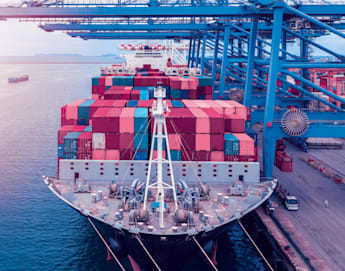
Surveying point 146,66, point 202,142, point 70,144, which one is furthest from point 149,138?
point 146,66

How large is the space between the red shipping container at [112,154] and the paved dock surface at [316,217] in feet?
32.6

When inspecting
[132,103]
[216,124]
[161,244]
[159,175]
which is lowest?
[161,244]

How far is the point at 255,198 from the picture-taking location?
18.8m

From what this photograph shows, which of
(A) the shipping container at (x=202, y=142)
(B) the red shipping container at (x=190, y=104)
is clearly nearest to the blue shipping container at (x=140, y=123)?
(A) the shipping container at (x=202, y=142)

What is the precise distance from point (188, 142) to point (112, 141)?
4349 mm

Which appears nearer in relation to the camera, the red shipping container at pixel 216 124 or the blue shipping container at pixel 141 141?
the blue shipping container at pixel 141 141

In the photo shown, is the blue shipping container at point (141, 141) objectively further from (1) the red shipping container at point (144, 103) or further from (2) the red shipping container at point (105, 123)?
(1) the red shipping container at point (144, 103)

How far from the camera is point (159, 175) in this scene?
15.9 m

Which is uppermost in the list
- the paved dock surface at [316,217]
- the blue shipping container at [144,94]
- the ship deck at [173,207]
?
the blue shipping container at [144,94]

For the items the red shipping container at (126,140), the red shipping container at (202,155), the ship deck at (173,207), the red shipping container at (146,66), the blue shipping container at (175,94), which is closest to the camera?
the ship deck at (173,207)

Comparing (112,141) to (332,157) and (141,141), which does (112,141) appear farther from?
(332,157)

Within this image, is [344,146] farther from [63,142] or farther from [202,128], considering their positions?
[63,142]

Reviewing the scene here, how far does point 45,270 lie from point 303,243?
13234 mm

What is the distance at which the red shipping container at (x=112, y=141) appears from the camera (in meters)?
20.4
